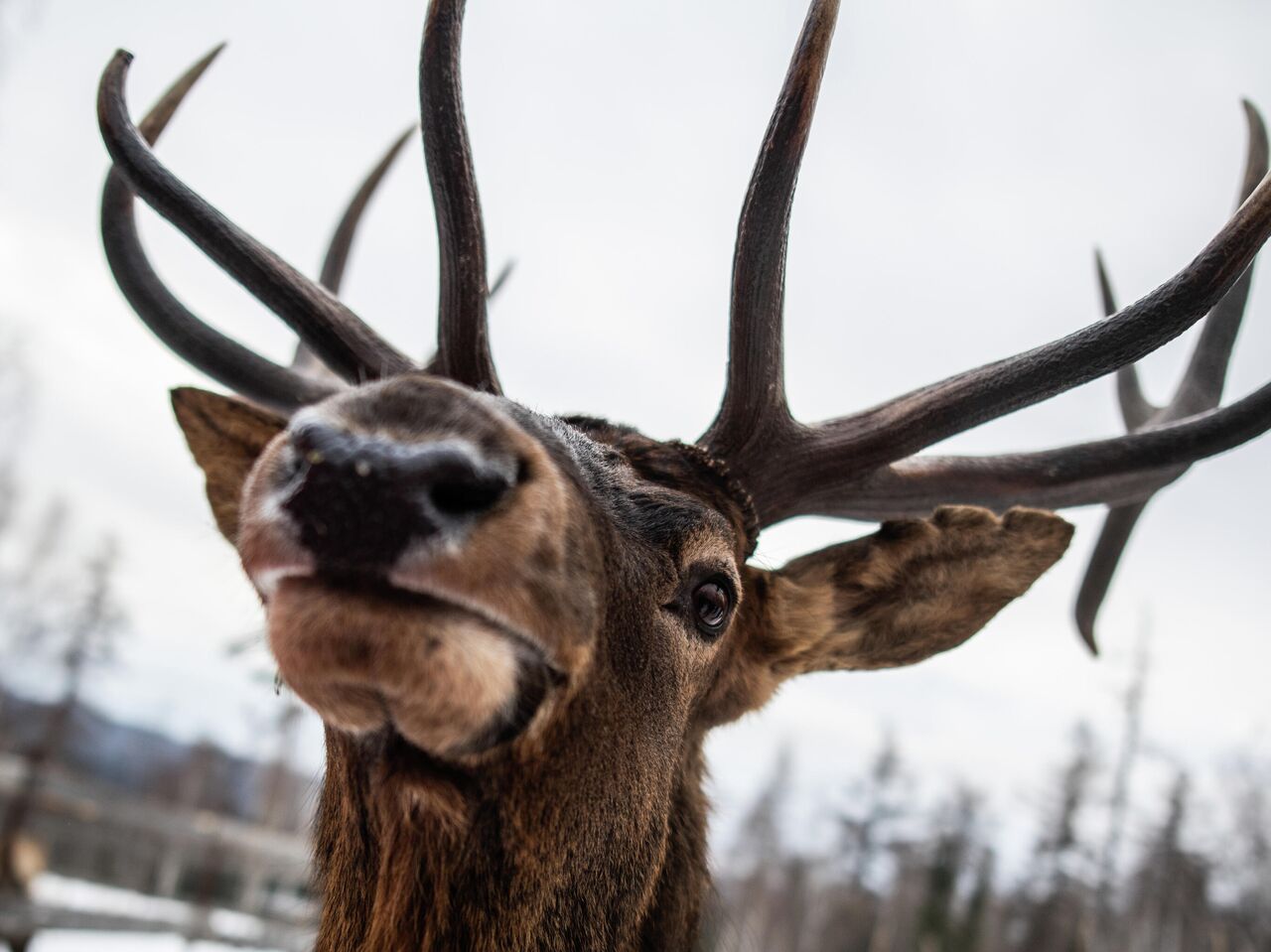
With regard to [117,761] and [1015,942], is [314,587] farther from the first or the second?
[117,761]

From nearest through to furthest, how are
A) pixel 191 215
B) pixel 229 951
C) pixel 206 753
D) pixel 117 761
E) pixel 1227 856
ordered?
pixel 191 215, pixel 229 951, pixel 1227 856, pixel 206 753, pixel 117 761

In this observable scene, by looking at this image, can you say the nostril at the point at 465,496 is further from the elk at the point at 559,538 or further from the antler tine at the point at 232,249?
the antler tine at the point at 232,249

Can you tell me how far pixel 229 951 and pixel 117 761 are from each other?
159ft

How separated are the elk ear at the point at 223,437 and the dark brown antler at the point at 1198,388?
11.6ft

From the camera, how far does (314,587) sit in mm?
1600

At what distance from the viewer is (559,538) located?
1.82 m

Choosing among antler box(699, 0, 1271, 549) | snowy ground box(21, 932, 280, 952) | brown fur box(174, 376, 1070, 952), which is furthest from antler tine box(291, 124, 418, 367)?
snowy ground box(21, 932, 280, 952)

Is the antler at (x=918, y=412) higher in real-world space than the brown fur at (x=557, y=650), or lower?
higher

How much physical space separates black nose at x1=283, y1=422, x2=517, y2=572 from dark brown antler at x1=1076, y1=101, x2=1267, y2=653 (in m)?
3.57

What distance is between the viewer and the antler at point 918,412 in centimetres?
300

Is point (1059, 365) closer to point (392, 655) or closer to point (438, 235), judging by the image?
point (438, 235)

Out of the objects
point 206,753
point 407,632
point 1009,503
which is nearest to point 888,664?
point 1009,503

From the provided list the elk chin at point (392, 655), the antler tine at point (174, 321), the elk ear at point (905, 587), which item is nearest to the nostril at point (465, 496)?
the elk chin at point (392, 655)

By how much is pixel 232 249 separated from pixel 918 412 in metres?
2.49
